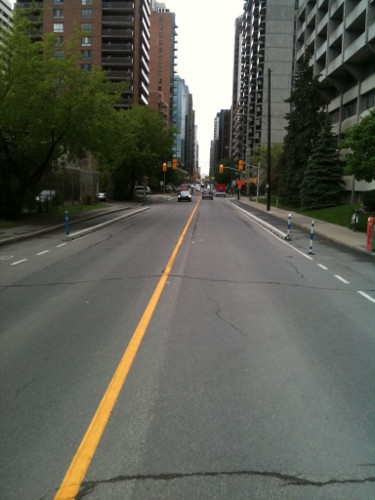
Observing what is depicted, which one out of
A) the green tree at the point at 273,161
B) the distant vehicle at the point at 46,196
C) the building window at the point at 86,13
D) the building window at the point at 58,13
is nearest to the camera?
the distant vehicle at the point at 46,196

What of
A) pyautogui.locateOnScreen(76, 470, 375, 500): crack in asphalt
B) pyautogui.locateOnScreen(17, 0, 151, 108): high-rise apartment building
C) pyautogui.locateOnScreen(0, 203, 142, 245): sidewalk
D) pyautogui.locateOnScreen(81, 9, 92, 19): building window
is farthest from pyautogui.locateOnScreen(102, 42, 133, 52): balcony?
pyautogui.locateOnScreen(76, 470, 375, 500): crack in asphalt

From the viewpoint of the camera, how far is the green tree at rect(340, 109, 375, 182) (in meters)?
19.1

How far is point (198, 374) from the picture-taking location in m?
4.97

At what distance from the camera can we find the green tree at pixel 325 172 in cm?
3850

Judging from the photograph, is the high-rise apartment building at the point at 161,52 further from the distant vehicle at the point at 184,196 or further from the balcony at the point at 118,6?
the distant vehicle at the point at 184,196

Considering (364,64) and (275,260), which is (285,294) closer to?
(275,260)

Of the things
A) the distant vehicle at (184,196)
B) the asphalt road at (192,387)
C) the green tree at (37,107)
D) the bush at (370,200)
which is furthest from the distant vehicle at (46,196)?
the distant vehicle at (184,196)

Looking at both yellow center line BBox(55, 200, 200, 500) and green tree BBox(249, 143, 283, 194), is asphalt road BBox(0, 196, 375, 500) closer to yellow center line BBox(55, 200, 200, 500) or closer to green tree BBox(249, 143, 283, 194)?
yellow center line BBox(55, 200, 200, 500)

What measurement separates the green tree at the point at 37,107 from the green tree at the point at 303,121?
23.1 m

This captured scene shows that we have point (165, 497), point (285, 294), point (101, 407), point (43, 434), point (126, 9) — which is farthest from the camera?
point (126, 9)

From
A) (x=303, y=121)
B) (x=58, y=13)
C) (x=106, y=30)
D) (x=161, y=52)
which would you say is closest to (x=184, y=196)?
(x=303, y=121)

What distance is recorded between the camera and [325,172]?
3850cm

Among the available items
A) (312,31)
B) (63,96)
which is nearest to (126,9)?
(312,31)

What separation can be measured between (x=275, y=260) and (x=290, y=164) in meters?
34.3
